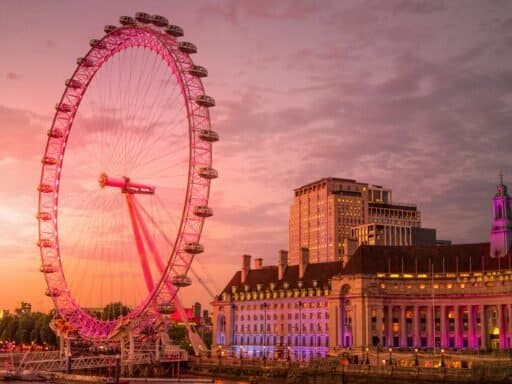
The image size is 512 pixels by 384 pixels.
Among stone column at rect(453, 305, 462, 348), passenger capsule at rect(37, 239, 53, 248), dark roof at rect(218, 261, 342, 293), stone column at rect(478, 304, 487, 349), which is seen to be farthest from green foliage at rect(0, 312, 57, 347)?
stone column at rect(478, 304, 487, 349)

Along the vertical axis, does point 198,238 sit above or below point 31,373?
above

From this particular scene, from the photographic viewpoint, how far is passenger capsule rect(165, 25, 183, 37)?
77.4 m

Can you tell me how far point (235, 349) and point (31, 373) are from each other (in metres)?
52.1

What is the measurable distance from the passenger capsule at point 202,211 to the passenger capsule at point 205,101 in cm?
949

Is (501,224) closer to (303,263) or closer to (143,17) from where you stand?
(303,263)

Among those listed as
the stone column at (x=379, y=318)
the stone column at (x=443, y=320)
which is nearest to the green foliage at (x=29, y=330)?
the stone column at (x=379, y=318)

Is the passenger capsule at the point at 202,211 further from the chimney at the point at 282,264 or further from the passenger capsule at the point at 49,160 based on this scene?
the chimney at the point at 282,264

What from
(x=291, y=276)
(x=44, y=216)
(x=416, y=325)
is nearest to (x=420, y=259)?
(x=416, y=325)

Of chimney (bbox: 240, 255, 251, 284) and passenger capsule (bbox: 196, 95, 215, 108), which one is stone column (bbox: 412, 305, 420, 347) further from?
passenger capsule (bbox: 196, 95, 215, 108)

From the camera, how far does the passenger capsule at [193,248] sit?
2992 inches

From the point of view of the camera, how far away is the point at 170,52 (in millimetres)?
76562

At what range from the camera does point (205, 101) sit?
7681 centimetres

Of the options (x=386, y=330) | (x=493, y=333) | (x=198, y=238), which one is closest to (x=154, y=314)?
(x=198, y=238)

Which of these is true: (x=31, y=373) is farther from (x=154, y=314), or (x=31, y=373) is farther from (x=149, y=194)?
(x=149, y=194)
